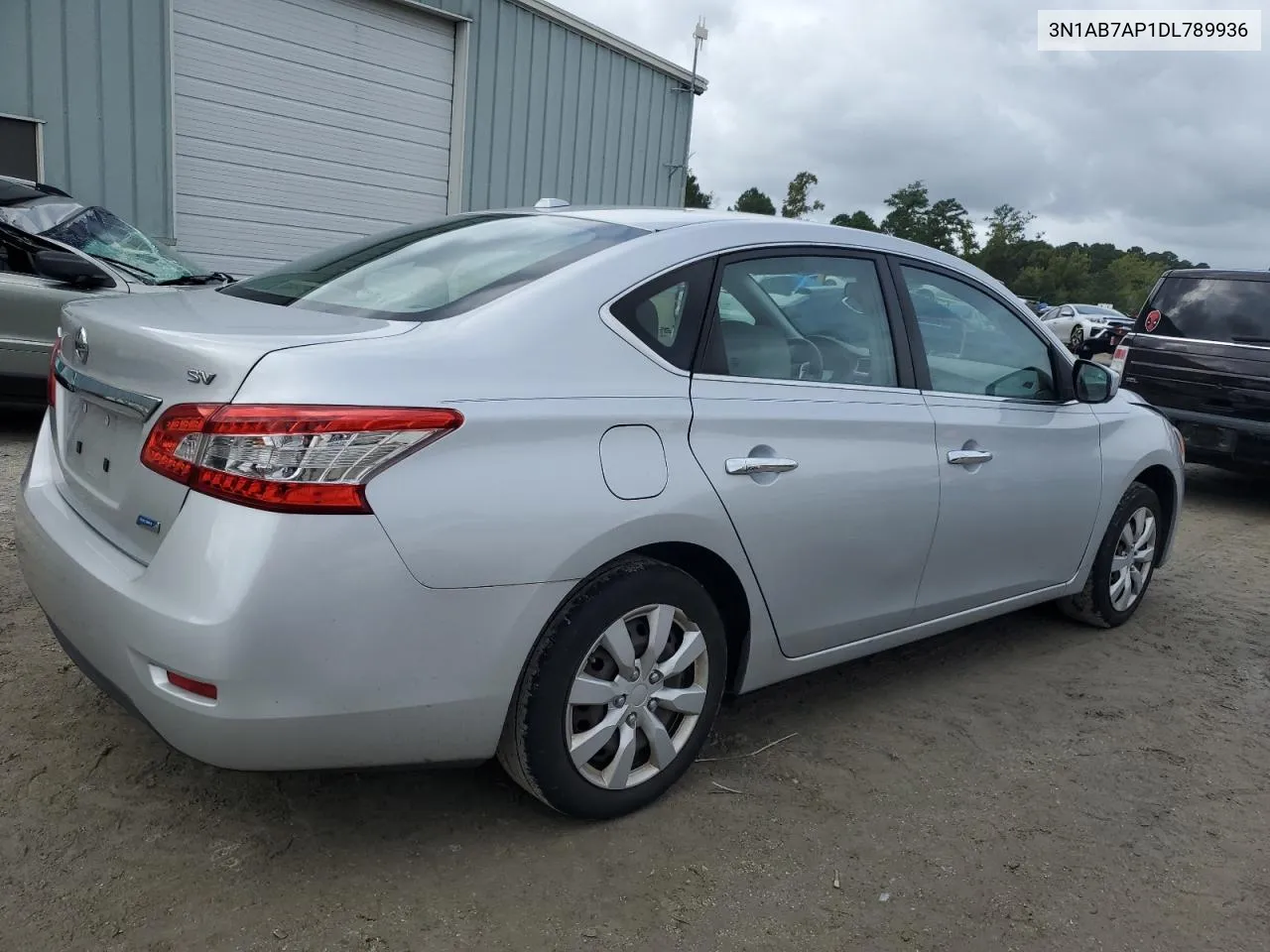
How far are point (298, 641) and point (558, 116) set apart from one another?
35.7ft

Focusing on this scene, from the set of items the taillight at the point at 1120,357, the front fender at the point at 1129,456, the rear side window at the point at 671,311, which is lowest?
the front fender at the point at 1129,456

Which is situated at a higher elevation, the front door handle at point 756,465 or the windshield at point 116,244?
the windshield at point 116,244

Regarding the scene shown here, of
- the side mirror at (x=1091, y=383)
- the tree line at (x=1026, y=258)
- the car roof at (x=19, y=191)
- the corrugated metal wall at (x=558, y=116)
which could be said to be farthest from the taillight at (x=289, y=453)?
the tree line at (x=1026, y=258)

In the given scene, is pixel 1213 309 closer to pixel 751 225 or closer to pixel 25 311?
pixel 751 225

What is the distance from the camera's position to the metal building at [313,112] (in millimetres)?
8430

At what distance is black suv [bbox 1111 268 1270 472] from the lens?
7352 mm

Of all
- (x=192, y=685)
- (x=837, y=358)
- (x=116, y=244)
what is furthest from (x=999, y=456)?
(x=116, y=244)

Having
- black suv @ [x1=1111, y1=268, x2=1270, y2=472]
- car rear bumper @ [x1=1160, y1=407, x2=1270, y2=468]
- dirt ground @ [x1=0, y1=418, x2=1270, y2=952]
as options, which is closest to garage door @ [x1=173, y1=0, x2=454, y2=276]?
dirt ground @ [x1=0, y1=418, x2=1270, y2=952]

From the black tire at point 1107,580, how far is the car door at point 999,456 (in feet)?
0.77

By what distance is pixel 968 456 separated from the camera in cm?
338

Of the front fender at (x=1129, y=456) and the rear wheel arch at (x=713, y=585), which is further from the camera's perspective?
the front fender at (x=1129, y=456)

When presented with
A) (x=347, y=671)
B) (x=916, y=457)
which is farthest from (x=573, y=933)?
(x=916, y=457)

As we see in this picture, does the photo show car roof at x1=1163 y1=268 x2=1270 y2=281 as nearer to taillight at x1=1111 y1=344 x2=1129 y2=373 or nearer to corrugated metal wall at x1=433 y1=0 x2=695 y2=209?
taillight at x1=1111 y1=344 x2=1129 y2=373

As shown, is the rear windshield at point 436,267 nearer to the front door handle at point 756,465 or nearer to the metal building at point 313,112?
the front door handle at point 756,465
